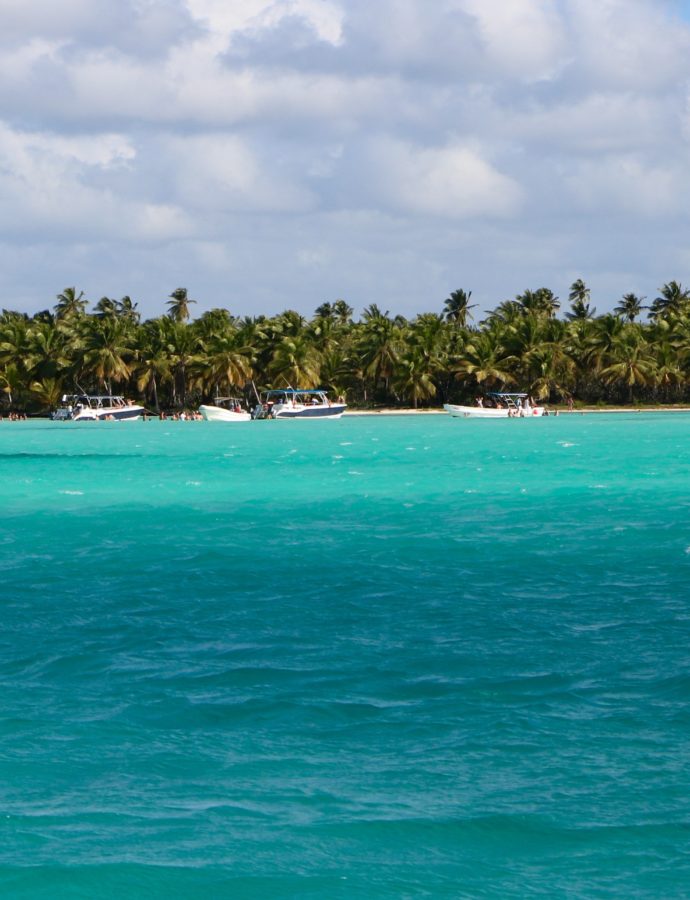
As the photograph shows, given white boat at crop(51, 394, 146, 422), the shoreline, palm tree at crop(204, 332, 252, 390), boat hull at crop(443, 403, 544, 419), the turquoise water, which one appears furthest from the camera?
the shoreline

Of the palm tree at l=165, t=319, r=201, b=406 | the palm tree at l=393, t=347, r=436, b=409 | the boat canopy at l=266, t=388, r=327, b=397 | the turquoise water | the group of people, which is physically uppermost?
the palm tree at l=165, t=319, r=201, b=406

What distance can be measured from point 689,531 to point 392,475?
74.0 feet

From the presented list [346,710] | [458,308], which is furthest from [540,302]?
[346,710]

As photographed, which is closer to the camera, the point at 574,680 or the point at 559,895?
the point at 559,895

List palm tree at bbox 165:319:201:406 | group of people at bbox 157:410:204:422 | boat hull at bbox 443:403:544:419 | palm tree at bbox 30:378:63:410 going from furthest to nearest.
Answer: palm tree at bbox 30:378:63:410
group of people at bbox 157:410:204:422
palm tree at bbox 165:319:201:406
boat hull at bbox 443:403:544:419

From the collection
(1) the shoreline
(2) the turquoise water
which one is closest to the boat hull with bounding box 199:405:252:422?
(1) the shoreline

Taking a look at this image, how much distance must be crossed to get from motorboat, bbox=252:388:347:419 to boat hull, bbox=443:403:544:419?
12355 millimetres

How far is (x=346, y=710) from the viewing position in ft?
46.2

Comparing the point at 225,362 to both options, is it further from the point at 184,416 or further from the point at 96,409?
the point at 96,409

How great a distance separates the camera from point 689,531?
31.3 m

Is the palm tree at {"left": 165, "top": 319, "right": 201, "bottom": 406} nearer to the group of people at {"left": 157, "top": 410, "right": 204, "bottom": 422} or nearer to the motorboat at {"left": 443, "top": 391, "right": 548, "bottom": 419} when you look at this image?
the group of people at {"left": 157, "top": 410, "right": 204, "bottom": 422}

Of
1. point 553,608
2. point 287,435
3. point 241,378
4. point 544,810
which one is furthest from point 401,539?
point 241,378

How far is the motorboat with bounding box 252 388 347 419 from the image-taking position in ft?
414

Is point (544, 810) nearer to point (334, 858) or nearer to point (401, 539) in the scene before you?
point (334, 858)
